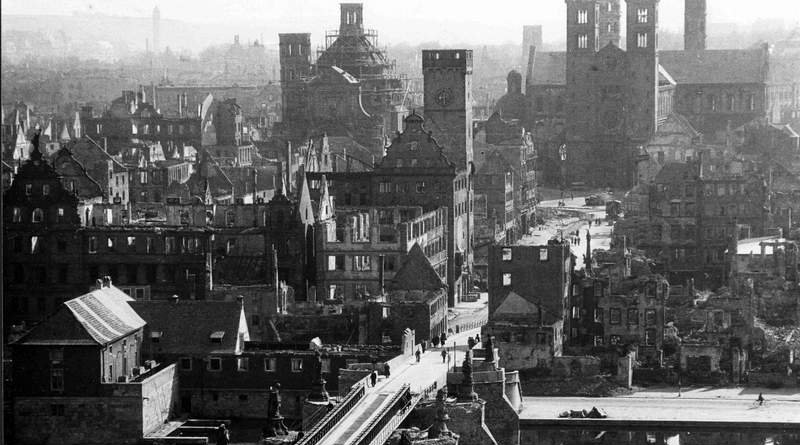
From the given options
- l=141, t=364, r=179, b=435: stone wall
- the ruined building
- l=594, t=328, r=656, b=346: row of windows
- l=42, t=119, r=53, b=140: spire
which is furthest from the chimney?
the ruined building

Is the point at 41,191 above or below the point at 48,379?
above

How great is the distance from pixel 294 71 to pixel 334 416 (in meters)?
99.2

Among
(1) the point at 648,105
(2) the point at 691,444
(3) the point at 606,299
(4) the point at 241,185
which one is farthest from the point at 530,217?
(2) the point at 691,444

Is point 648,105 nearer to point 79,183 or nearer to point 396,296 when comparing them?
point 79,183

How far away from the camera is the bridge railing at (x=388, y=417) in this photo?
60938mm

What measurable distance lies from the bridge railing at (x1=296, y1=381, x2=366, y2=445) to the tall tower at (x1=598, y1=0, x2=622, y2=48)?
11581 centimetres

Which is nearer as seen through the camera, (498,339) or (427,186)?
(498,339)

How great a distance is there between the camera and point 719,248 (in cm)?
11319

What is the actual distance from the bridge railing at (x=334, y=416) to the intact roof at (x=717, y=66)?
375ft

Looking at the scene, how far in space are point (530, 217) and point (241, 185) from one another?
67.4 feet

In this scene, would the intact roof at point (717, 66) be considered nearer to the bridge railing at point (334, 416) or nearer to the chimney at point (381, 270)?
the chimney at point (381, 270)

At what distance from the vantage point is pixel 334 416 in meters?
62.9

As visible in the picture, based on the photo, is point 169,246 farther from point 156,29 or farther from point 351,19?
point 351,19

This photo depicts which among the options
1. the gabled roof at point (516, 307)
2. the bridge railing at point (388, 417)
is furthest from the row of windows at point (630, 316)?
the bridge railing at point (388, 417)
